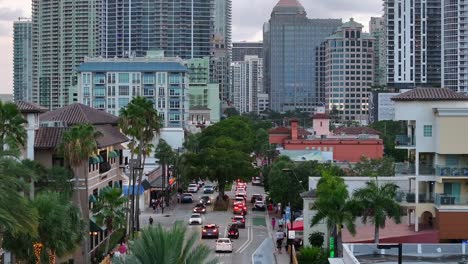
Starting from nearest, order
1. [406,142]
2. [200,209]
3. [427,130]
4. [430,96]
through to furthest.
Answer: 1. [427,130]
2. [430,96]
3. [406,142]
4. [200,209]

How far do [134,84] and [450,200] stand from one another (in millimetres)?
110001

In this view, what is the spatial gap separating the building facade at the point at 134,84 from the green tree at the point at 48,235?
114182 millimetres

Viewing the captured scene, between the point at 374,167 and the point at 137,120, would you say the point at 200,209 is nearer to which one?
the point at 374,167

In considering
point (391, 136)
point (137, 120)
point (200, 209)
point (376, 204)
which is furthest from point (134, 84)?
point (376, 204)

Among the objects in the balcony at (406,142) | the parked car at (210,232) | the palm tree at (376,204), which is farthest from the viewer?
the parked car at (210,232)

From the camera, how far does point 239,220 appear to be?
7162cm

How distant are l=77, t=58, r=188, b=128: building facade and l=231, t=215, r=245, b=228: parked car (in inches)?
3132

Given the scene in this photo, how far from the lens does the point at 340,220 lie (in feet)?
Answer: 149

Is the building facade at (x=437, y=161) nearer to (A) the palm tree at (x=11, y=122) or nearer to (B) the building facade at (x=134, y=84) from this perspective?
(A) the palm tree at (x=11, y=122)

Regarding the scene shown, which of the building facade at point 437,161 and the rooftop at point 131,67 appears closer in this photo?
the building facade at point 437,161

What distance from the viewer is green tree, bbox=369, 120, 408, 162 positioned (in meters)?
113

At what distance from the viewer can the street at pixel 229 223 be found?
2159 inches

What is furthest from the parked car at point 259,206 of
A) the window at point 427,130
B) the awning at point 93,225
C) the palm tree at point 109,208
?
the window at point 427,130

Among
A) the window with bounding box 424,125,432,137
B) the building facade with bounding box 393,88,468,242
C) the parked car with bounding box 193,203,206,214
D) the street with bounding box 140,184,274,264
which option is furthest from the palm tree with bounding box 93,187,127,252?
the parked car with bounding box 193,203,206,214
